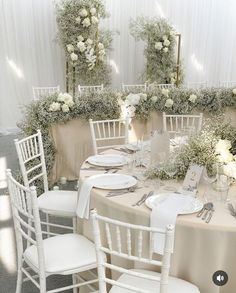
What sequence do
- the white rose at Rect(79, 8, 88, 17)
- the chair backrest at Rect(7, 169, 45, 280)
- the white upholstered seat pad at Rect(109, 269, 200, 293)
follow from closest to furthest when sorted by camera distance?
1. the white upholstered seat pad at Rect(109, 269, 200, 293)
2. the chair backrest at Rect(7, 169, 45, 280)
3. the white rose at Rect(79, 8, 88, 17)

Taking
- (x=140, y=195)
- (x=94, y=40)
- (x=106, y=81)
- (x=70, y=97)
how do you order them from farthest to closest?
(x=106, y=81), (x=94, y=40), (x=70, y=97), (x=140, y=195)

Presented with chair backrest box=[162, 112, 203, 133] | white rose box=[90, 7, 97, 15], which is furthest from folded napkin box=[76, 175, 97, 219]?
white rose box=[90, 7, 97, 15]

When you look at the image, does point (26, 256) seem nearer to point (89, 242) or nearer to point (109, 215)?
point (89, 242)

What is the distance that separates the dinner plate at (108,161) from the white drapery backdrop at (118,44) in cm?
521

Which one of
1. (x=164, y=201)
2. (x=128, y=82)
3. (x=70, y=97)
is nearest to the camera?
(x=164, y=201)

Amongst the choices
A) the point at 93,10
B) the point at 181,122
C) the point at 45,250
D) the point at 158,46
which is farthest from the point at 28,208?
the point at 158,46

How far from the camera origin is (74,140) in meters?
4.34

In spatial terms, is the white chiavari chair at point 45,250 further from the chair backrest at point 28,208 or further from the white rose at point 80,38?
the white rose at point 80,38

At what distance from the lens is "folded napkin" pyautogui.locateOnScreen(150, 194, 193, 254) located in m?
1.84

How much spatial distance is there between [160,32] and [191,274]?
19.6ft

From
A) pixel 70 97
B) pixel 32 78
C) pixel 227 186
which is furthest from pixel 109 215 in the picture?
pixel 32 78

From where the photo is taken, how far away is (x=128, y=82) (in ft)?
27.9
